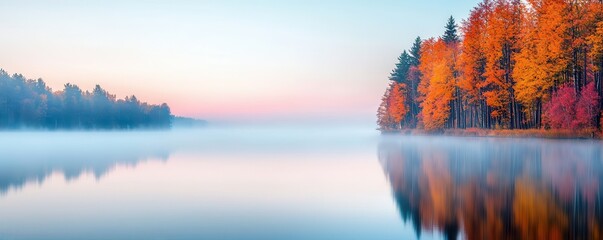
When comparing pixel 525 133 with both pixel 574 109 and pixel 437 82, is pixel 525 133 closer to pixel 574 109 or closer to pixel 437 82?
pixel 574 109

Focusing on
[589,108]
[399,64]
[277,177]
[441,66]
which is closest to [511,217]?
[277,177]

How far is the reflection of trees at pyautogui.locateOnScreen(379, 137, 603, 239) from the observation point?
8227mm

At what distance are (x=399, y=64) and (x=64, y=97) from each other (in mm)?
103883

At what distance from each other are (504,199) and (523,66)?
119 feet

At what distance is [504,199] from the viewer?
37.3 ft

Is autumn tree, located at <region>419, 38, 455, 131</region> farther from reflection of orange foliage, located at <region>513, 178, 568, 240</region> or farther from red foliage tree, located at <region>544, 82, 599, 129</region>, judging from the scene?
reflection of orange foliage, located at <region>513, 178, 568, 240</region>

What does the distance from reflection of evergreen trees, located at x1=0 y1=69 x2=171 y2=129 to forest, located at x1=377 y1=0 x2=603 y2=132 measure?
335 feet

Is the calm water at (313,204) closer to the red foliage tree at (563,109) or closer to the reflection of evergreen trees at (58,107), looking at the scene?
the red foliage tree at (563,109)

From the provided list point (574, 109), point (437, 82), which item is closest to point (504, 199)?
point (574, 109)

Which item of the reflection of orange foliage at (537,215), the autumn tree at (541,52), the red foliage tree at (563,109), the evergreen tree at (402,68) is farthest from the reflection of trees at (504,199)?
the evergreen tree at (402,68)

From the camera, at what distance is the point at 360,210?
10.9 meters

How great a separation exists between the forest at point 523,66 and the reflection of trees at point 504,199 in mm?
20100

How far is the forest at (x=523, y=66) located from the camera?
37125mm

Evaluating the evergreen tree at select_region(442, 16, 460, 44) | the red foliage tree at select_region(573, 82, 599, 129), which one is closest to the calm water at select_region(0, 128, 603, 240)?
the red foliage tree at select_region(573, 82, 599, 129)
